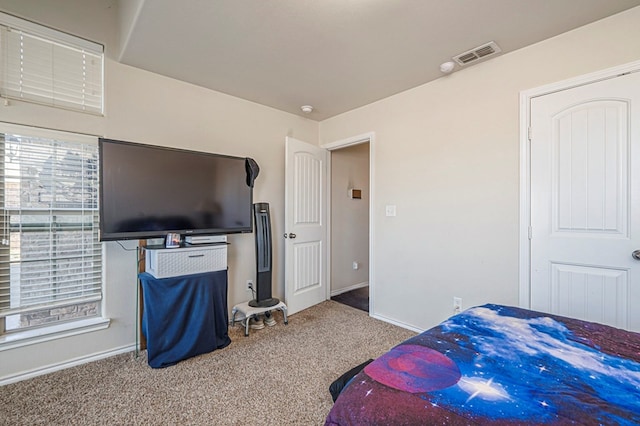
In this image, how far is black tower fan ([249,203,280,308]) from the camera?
2969 millimetres

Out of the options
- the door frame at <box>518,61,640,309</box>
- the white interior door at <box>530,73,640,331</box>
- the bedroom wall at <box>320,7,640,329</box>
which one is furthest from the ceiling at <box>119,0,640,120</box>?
the white interior door at <box>530,73,640,331</box>

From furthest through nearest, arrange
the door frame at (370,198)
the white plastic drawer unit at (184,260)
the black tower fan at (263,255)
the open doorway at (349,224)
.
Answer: the open doorway at (349,224) → the door frame at (370,198) → the black tower fan at (263,255) → the white plastic drawer unit at (184,260)

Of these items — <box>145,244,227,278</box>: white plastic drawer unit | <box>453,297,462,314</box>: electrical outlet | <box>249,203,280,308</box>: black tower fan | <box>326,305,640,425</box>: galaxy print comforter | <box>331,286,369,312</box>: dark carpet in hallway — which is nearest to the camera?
<box>326,305,640,425</box>: galaxy print comforter

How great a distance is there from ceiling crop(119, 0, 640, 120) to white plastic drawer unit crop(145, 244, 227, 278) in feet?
5.18

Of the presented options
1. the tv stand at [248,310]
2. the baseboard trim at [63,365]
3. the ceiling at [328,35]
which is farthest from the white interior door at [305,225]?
the baseboard trim at [63,365]

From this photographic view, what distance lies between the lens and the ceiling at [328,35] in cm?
174

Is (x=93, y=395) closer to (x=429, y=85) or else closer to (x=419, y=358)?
(x=419, y=358)

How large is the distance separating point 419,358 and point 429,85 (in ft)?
8.33

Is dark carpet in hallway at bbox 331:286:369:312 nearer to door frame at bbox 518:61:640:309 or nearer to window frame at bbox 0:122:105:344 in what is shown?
door frame at bbox 518:61:640:309

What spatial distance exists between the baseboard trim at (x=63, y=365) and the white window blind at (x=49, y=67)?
1962 mm

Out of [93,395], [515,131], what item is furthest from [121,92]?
[515,131]

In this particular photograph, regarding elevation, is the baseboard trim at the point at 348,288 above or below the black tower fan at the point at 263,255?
below

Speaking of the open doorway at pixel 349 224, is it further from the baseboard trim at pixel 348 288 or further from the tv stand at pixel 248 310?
the tv stand at pixel 248 310

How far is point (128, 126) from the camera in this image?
7.97 feet
